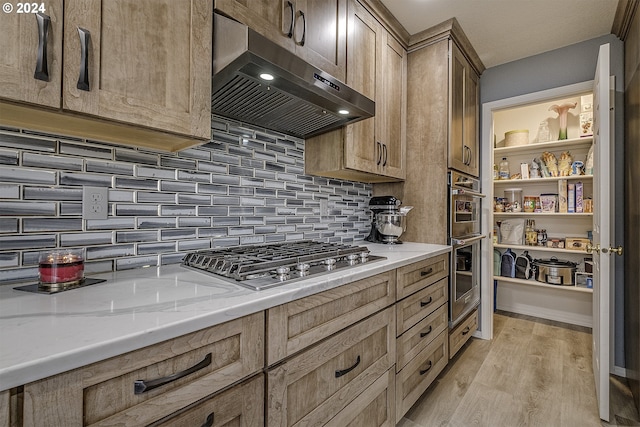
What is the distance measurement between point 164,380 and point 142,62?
0.86m

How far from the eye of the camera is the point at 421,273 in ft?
5.64

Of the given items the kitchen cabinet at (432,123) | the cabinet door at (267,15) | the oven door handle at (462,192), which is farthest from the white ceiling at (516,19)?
the oven door handle at (462,192)

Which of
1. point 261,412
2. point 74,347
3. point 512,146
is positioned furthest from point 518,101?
point 74,347

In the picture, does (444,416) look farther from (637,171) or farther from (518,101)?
(518,101)

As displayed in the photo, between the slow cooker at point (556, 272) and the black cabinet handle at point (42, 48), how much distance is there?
12.8ft

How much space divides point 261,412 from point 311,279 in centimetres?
40

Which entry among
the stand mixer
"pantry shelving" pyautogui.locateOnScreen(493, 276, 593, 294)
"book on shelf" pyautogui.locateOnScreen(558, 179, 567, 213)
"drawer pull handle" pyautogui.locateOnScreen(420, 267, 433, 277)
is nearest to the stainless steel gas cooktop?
"drawer pull handle" pyautogui.locateOnScreen(420, 267, 433, 277)

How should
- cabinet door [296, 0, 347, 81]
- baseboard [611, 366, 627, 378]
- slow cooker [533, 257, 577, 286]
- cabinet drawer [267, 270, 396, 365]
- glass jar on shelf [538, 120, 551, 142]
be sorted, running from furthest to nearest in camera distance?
glass jar on shelf [538, 120, 551, 142] < slow cooker [533, 257, 577, 286] < baseboard [611, 366, 627, 378] < cabinet door [296, 0, 347, 81] < cabinet drawer [267, 270, 396, 365]

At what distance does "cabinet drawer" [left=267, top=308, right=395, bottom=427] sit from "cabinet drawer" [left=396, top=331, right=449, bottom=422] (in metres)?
0.21

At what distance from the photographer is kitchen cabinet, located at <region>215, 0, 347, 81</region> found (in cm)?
114

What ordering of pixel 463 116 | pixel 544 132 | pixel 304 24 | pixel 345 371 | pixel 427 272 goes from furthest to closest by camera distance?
pixel 544 132, pixel 463 116, pixel 427 272, pixel 304 24, pixel 345 371

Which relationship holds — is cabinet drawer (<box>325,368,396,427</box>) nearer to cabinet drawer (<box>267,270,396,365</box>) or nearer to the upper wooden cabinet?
cabinet drawer (<box>267,270,396,365</box>)

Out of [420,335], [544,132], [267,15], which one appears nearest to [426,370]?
[420,335]

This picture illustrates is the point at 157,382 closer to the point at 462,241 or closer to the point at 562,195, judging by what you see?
the point at 462,241
